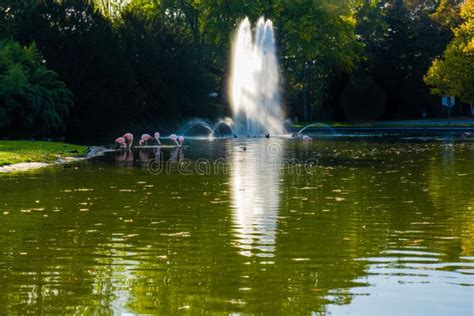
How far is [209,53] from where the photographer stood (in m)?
86.8

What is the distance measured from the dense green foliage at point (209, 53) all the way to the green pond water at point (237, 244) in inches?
1340

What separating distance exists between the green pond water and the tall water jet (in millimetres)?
38749

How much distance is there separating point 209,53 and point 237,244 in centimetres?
7373

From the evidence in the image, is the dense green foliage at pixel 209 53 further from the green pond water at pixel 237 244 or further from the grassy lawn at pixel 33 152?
the green pond water at pixel 237 244

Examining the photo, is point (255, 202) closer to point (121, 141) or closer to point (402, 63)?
point (121, 141)

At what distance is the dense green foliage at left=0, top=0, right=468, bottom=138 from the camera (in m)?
61.0

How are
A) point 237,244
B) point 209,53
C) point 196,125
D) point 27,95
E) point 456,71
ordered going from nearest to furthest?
point 237,244, point 27,95, point 196,125, point 456,71, point 209,53

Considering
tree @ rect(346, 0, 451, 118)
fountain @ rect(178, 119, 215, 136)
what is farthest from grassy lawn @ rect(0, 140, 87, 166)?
tree @ rect(346, 0, 451, 118)

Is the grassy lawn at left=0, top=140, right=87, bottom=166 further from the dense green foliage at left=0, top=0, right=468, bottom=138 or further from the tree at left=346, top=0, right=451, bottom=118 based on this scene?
the tree at left=346, top=0, right=451, bottom=118

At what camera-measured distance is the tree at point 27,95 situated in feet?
155

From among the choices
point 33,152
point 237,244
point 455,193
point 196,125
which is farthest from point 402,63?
point 237,244

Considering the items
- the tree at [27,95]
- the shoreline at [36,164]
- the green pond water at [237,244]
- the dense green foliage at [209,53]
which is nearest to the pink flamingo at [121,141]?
the tree at [27,95]

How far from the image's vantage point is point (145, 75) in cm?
6731

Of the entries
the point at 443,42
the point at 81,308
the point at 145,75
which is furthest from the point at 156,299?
the point at 443,42
